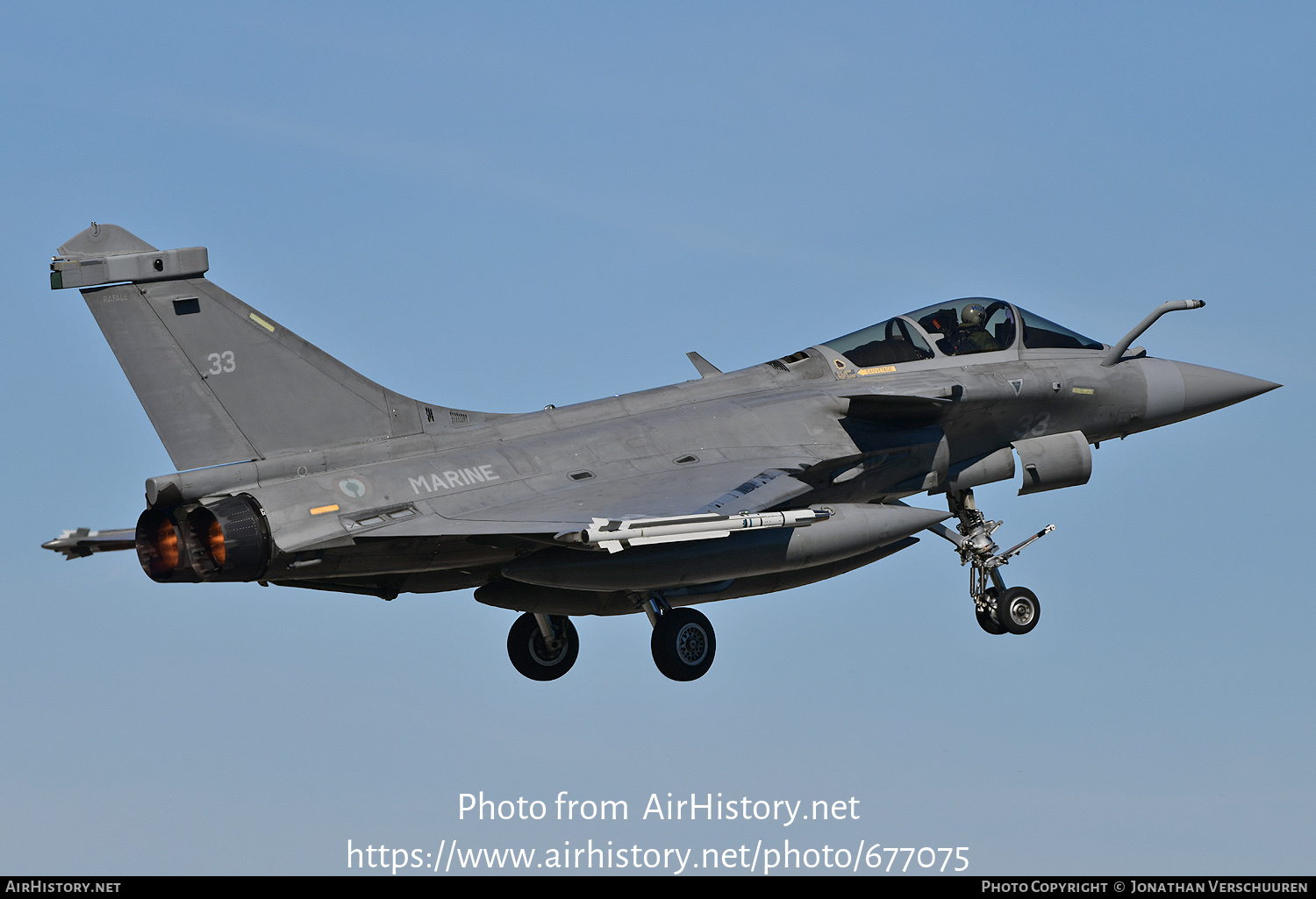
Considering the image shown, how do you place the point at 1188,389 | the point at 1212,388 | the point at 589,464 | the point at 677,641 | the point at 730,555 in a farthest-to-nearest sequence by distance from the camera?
the point at 1212,388 → the point at 1188,389 → the point at 677,641 → the point at 589,464 → the point at 730,555

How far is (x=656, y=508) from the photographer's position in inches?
641

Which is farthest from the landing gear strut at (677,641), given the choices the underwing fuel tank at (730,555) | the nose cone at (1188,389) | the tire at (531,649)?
the nose cone at (1188,389)

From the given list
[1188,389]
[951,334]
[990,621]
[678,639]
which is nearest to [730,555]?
[678,639]

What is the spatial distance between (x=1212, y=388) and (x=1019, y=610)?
415 centimetres

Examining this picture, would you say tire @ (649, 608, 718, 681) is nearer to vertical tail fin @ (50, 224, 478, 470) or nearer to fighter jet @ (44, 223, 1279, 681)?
fighter jet @ (44, 223, 1279, 681)

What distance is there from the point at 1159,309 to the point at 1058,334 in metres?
1.19

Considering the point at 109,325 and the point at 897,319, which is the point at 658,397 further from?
the point at 109,325

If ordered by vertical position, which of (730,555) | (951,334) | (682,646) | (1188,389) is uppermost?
(951,334)

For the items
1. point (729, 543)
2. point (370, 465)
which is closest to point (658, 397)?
point (729, 543)

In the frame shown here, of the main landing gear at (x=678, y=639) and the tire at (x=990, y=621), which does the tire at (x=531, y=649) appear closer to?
the main landing gear at (x=678, y=639)

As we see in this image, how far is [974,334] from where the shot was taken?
20.9 meters

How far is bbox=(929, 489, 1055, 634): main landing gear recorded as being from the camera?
20.0 m

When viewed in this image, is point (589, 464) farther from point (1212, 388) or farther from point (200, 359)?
point (1212, 388)

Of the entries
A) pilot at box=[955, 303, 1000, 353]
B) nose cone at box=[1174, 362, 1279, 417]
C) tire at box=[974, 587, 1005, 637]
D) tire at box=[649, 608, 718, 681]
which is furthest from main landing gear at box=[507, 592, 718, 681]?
nose cone at box=[1174, 362, 1279, 417]
